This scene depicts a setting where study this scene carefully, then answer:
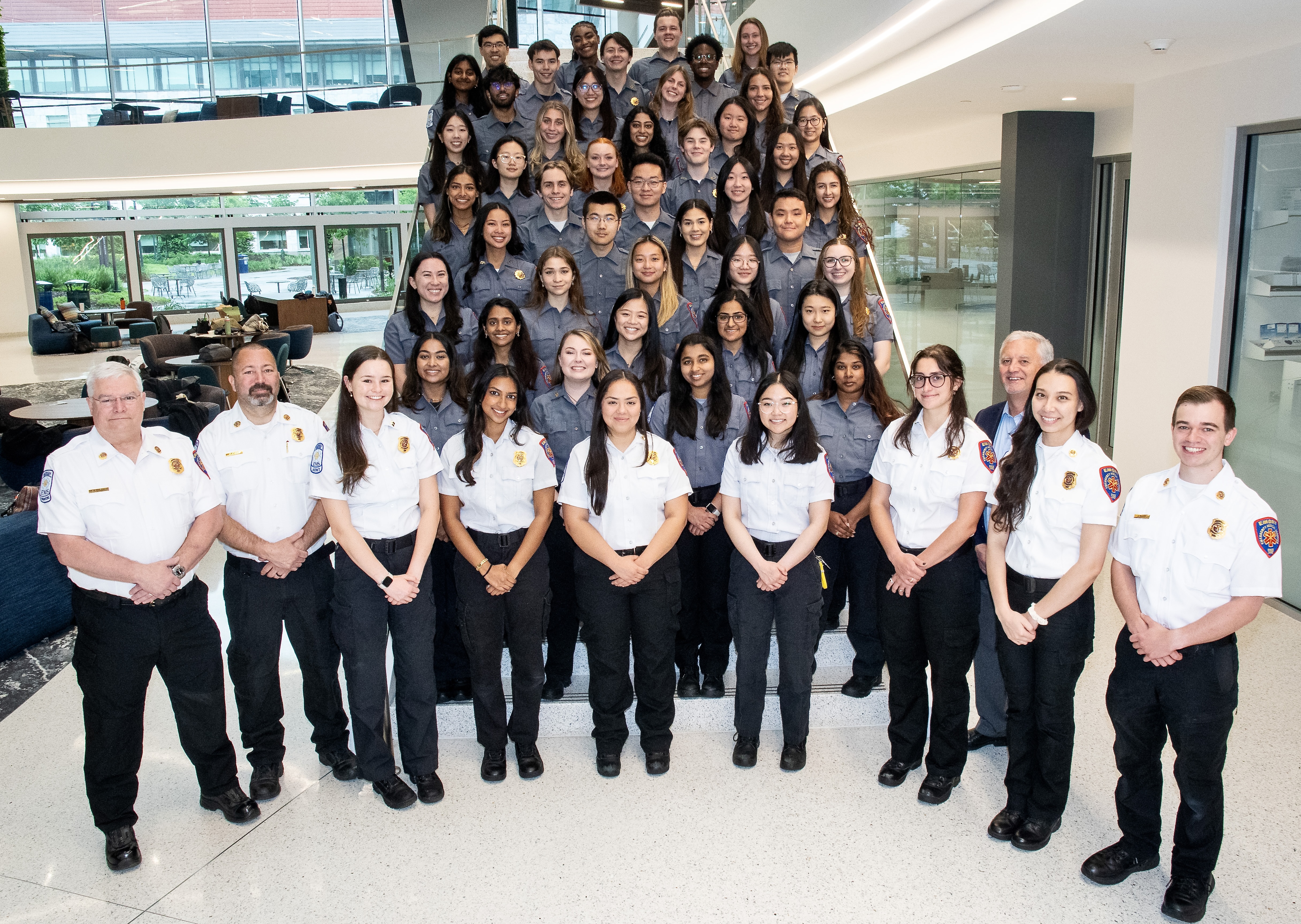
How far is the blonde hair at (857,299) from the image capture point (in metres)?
4.60

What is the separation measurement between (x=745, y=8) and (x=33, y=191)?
1453cm

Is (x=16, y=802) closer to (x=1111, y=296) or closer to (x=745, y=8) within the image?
(x=1111, y=296)

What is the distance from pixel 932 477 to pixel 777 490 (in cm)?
57

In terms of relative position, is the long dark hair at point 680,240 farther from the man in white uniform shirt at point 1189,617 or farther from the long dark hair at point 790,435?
the man in white uniform shirt at point 1189,617

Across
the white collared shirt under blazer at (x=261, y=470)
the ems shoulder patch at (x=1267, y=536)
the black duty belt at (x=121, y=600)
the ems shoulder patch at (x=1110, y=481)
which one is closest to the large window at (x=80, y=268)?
the white collared shirt under blazer at (x=261, y=470)

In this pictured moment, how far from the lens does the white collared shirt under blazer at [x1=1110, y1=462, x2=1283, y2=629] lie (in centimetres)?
267

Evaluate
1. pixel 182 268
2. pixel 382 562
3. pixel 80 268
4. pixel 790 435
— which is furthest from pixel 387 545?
pixel 80 268

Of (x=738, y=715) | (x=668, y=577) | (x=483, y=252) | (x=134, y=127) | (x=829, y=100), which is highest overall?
(x=134, y=127)

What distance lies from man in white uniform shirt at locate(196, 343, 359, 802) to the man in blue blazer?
2.47m

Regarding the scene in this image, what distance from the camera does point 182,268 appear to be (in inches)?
933

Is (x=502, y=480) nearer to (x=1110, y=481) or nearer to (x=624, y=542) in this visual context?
(x=624, y=542)

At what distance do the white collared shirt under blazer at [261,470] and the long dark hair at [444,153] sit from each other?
2614 millimetres

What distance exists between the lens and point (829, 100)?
8.95 metres

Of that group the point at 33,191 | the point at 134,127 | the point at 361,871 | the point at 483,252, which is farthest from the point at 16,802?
the point at 33,191
